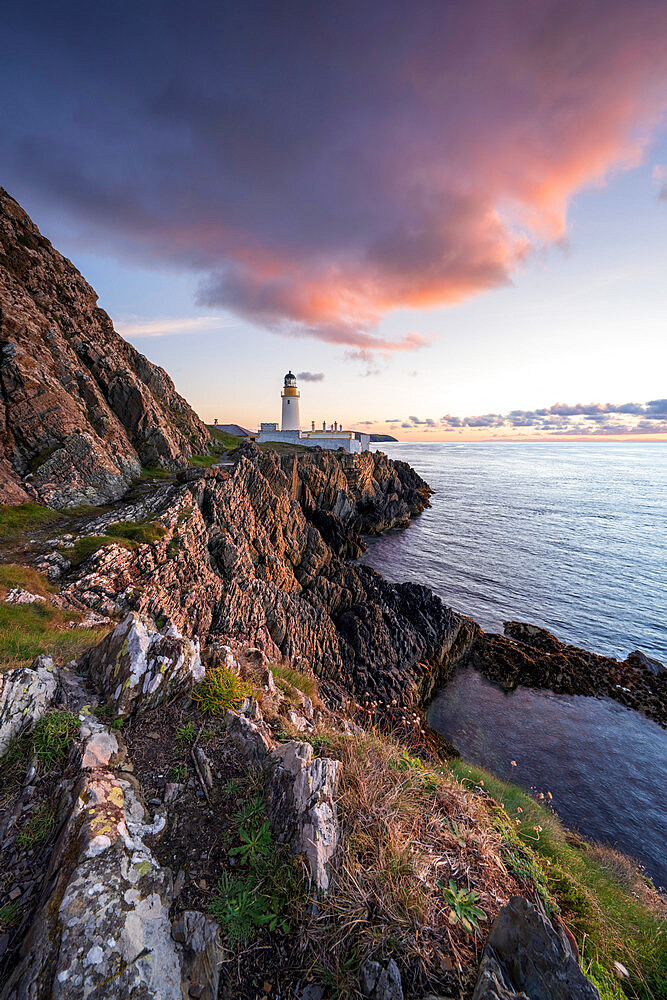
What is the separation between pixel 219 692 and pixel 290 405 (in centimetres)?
7465

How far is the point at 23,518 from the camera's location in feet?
49.5

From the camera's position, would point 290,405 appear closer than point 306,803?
No

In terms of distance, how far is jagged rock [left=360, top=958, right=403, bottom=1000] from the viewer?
98.3 inches

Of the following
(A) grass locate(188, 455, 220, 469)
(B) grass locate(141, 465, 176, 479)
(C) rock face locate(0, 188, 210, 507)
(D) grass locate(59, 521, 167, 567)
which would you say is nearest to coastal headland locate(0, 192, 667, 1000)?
(D) grass locate(59, 521, 167, 567)

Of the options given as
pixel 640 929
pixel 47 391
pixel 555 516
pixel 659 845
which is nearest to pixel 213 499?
pixel 47 391

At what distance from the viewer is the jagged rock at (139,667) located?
5.05 meters

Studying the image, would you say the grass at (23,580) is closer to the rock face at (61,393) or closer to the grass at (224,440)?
the rock face at (61,393)

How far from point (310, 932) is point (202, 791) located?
5.69 feet

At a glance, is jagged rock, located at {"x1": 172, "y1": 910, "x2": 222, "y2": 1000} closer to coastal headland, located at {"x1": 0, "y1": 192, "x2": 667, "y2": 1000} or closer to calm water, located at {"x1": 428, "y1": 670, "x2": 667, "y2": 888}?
coastal headland, located at {"x1": 0, "y1": 192, "x2": 667, "y2": 1000}

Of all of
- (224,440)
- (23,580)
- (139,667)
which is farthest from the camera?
(224,440)

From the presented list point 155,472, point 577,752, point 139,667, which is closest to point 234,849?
point 139,667

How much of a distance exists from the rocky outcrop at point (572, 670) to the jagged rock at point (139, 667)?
19.2m

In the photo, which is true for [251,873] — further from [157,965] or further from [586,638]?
[586,638]

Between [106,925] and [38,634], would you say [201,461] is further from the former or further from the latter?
[106,925]
